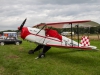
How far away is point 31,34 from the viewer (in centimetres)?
1154

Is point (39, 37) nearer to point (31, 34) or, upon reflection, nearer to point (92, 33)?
point (31, 34)

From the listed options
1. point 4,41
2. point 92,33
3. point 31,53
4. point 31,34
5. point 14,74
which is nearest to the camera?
point 14,74

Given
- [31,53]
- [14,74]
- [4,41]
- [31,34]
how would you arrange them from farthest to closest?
[4,41], [31,53], [31,34], [14,74]

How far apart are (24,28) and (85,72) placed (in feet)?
19.8

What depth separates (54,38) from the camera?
11.7 m

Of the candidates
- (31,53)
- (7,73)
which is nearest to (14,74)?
(7,73)

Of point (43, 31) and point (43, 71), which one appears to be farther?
point (43, 31)

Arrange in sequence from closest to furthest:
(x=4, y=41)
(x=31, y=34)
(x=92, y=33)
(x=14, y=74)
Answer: (x=14, y=74) < (x=31, y=34) < (x=4, y=41) < (x=92, y=33)

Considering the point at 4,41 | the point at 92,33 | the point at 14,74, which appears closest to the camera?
the point at 14,74

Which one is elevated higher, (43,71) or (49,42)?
(49,42)

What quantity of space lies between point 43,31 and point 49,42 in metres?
0.86

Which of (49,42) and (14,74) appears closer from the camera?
(14,74)

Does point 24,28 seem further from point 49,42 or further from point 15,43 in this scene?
point 15,43

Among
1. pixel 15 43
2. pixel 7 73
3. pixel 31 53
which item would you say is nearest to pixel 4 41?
pixel 15 43
